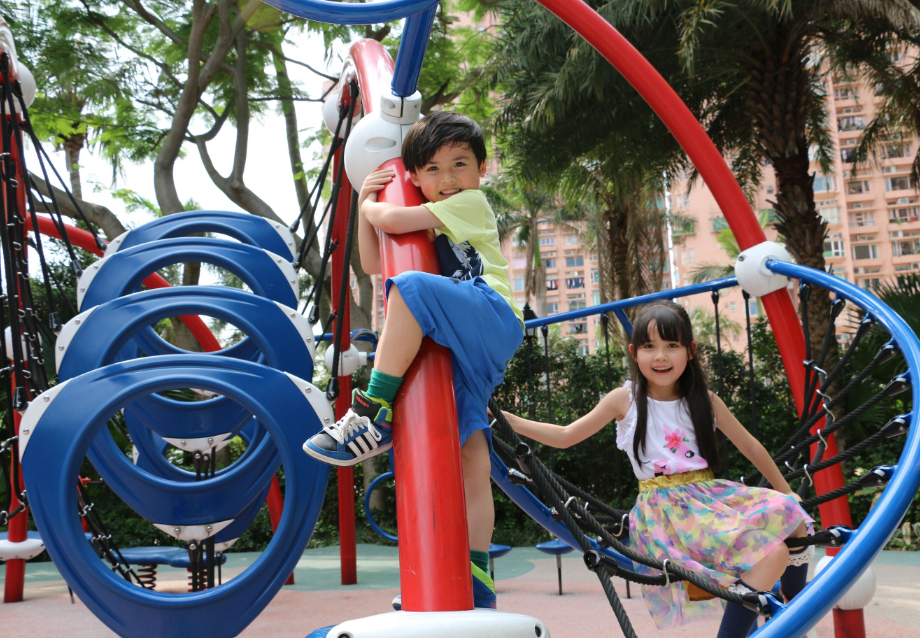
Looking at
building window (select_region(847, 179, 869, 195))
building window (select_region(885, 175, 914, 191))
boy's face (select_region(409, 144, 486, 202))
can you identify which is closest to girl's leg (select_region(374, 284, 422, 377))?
boy's face (select_region(409, 144, 486, 202))

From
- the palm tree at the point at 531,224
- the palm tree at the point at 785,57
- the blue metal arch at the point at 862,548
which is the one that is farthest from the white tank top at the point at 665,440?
the palm tree at the point at 531,224

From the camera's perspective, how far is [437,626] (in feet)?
4.13

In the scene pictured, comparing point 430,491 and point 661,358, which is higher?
point 661,358

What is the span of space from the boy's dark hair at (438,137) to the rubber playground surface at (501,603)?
2579 mm

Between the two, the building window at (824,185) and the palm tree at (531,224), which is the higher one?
→ the building window at (824,185)

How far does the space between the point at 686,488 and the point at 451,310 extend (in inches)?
40.1

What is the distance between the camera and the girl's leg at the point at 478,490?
67.7 inches

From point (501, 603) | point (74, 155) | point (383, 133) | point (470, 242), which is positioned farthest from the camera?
point (74, 155)

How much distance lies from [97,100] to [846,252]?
58.3 m

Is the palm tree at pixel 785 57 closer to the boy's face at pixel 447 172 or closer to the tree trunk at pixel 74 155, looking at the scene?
the boy's face at pixel 447 172

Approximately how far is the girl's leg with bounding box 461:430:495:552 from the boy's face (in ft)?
1.99

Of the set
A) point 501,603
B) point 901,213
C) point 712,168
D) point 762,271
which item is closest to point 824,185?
point 901,213

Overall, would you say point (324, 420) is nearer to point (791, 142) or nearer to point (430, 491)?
point (430, 491)

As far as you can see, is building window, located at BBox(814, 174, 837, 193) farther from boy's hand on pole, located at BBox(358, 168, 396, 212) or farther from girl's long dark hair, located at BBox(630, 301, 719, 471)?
boy's hand on pole, located at BBox(358, 168, 396, 212)
